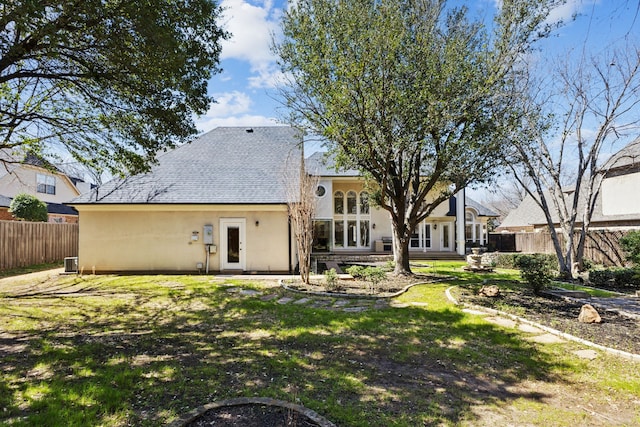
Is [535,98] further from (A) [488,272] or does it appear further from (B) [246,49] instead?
(B) [246,49]

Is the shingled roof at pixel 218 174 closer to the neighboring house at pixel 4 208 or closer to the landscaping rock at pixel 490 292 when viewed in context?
the landscaping rock at pixel 490 292

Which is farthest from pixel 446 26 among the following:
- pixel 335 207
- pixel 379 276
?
pixel 335 207

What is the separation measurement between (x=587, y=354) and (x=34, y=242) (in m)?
21.7

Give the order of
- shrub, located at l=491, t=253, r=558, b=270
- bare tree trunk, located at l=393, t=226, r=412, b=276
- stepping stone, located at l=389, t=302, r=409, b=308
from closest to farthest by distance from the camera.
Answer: stepping stone, located at l=389, t=302, r=409, b=308
bare tree trunk, located at l=393, t=226, r=412, b=276
shrub, located at l=491, t=253, r=558, b=270

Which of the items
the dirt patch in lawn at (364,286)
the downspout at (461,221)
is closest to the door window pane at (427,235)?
the downspout at (461,221)

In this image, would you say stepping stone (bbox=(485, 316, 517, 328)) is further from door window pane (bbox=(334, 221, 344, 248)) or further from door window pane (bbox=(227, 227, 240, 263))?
door window pane (bbox=(334, 221, 344, 248))

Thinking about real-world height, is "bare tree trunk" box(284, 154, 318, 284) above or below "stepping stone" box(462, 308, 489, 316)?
above

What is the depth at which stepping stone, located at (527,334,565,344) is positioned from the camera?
6.11 m

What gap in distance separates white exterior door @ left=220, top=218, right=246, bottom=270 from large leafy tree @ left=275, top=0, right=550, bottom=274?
20.3ft

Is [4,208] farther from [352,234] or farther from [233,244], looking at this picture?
[352,234]

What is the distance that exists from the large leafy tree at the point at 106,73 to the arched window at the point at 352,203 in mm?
14971

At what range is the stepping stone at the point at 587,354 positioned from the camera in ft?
17.7

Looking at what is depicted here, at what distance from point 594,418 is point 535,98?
→ 13607 millimetres

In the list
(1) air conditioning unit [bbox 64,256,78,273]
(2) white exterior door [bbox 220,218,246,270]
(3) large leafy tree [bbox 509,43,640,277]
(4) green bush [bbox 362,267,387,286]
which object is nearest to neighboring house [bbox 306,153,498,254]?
(3) large leafy tree [bbox 509,43,640,277]
